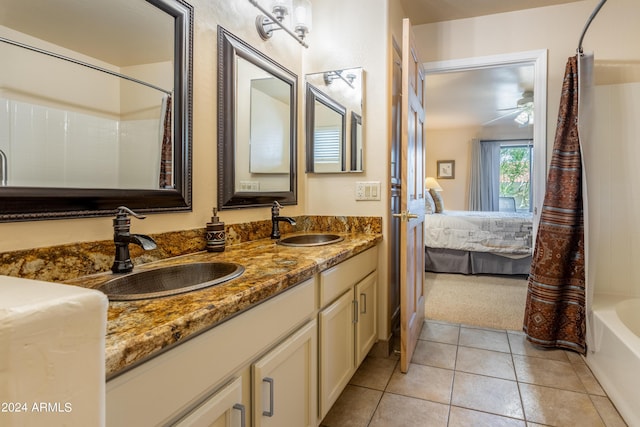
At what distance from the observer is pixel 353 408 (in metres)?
1.70

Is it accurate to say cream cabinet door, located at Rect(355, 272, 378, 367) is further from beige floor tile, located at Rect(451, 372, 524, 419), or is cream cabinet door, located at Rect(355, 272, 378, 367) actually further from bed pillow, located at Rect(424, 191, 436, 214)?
bed pillow, located at Rect(424, 191, 436, 214)

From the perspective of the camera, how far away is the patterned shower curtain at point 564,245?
2234mm

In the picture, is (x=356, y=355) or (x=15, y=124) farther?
(x=356, y=355)

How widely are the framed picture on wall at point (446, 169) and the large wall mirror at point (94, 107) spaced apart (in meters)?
6.73

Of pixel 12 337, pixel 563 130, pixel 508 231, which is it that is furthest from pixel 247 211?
pixel 508 231

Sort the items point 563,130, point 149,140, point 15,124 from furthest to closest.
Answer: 1. point 563,130
2. point 149,140
3. point 15,124

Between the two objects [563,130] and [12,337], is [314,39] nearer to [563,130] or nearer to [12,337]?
[563,130]

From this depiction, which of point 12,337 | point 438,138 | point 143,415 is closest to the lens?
point 12,337

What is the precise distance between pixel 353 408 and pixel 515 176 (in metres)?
6.64

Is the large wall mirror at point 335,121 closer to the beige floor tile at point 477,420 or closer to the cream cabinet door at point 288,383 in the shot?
the cream cabinet door at point 288,383

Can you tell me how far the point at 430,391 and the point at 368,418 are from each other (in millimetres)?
413

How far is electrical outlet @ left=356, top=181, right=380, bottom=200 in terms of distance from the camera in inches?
86.4

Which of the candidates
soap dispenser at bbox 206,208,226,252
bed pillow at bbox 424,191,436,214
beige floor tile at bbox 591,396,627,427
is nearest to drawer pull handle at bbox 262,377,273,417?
soap dispenser at bbox 206,208,226,252

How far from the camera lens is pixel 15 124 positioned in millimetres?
899
